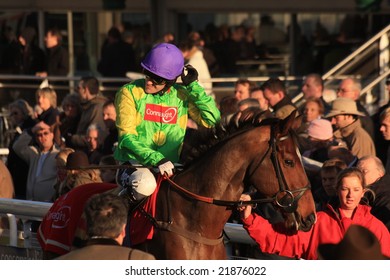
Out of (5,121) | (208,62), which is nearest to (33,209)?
(5,121)

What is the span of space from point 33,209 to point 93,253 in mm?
3850

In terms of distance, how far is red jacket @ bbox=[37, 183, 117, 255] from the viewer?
24.5 ft

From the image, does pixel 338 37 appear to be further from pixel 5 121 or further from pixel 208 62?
pixel 5 121

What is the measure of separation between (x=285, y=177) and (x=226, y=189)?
14.7 inches

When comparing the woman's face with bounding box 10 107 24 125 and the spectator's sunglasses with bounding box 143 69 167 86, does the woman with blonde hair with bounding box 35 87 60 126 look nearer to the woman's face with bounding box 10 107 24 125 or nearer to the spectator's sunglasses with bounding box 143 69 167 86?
the woman's face with bounding box 10 107 24 125

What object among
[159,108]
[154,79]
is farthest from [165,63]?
[159,108]

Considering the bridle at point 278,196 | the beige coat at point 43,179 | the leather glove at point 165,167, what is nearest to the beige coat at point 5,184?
the beige coat at point 43,179

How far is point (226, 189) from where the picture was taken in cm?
707

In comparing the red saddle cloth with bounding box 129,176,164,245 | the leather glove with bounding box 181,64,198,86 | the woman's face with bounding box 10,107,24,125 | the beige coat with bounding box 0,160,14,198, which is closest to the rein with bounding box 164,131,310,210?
the red saddle cloth with bounding box 129,176,164,245

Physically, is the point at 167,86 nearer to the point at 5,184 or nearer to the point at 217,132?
the point at 217,132

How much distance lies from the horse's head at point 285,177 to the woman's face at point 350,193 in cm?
48

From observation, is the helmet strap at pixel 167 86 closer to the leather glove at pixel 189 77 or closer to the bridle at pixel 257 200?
the leather glove at pixel 189 77

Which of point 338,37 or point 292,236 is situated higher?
point 338,37
